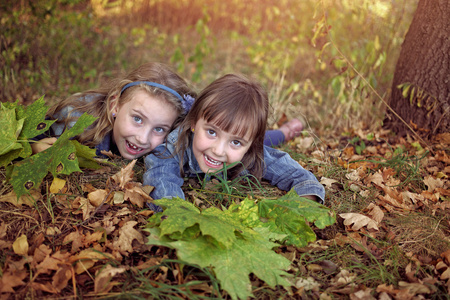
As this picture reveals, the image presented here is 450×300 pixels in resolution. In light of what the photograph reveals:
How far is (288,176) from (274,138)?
1.21 metres

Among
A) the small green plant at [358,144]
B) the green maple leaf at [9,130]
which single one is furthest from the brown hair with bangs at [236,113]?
the small green plant at [358,144]

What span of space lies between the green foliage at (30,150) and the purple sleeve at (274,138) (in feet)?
6.36

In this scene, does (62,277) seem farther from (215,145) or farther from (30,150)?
(215,145)

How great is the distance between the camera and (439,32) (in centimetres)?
323

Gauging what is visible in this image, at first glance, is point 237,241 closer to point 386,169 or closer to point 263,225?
point 263,225

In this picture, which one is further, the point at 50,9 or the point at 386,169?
the point at 50,9

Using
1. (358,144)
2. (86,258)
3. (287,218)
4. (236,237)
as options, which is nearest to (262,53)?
(358,144)

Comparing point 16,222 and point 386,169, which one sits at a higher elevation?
point 386,169

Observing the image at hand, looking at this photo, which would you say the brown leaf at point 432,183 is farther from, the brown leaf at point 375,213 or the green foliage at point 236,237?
the green foliage at point 236,237

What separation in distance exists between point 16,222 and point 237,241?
4.18ft

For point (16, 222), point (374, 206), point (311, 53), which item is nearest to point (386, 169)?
point (374, 206)

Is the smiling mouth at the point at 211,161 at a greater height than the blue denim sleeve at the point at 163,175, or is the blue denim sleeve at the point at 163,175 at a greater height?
the smiling mouth at the point at 211,161

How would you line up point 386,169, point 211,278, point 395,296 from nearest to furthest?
point 211,278 < point 395,296 < point 386,169

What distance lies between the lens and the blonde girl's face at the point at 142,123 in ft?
9.04
